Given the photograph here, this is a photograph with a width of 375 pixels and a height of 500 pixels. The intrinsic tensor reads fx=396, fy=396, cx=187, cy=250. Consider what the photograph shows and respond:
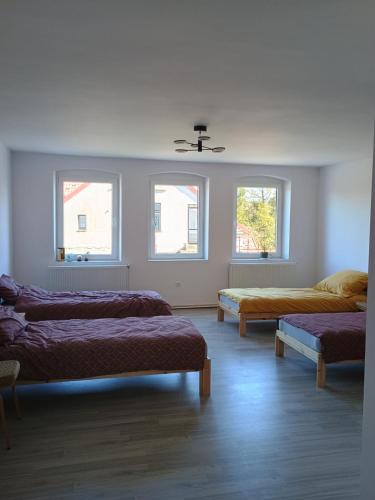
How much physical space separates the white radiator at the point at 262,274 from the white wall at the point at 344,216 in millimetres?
592

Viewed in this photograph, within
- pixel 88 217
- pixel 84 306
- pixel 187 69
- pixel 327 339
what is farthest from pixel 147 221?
pixel 187 69

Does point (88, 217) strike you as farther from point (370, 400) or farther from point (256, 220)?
point (370, 400)

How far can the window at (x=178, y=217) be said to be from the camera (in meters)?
6.78

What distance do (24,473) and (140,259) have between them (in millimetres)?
4451

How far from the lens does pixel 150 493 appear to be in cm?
212

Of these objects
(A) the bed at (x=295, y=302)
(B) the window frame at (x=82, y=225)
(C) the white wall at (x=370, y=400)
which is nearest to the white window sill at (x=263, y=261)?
(A) the bed at (x=295, y=302)

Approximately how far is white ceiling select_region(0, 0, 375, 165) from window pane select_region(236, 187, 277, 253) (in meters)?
2.28

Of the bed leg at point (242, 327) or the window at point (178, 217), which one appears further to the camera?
the window at point (178, 217)

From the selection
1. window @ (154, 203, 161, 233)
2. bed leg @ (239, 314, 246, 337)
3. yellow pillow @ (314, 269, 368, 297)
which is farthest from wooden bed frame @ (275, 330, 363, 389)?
window @ (154, 203, 161, 233)

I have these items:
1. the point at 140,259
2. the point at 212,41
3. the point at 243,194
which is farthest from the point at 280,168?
the point at 212,41

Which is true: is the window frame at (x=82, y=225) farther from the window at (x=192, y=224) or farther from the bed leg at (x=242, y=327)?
the bed leg at (x=242, y=327)

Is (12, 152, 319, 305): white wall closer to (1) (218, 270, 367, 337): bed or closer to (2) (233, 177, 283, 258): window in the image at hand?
(2) (233, 177, 283, 258): window

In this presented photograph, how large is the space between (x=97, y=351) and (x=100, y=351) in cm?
2

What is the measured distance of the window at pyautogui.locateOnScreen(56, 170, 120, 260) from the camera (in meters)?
A: 6.41
